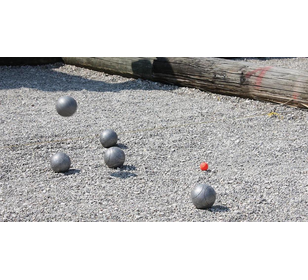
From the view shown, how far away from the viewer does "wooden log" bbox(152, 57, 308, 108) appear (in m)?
8.73

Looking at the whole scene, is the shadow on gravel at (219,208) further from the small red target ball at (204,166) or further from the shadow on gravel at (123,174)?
the shadow on gravel at (123,174)

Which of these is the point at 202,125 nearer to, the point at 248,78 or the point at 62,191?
the point at 248,78

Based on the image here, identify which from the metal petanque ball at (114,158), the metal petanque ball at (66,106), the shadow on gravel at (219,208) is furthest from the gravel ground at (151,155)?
the metal petanque ball at (66,106)

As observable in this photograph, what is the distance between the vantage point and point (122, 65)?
37.3 ft

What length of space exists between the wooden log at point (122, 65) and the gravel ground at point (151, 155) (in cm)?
66

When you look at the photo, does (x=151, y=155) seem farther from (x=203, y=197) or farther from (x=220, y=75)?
(x=220, y=75)

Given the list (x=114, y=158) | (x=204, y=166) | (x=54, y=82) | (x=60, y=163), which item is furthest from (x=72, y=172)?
(x=54, y=82)

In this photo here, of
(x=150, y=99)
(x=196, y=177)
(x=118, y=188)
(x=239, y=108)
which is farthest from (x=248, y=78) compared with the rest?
(x=118, y=188)

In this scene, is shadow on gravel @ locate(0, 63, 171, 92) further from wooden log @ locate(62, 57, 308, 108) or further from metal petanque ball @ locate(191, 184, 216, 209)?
metal petanque ball @ locate(191, 184, 216, 209)

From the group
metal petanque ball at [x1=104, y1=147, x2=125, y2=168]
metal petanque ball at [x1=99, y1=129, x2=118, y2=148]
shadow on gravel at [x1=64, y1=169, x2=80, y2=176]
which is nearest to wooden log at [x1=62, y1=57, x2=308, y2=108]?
Answer: metal petanque ball at [x1=99, y1=129, x2=118, y2=148]

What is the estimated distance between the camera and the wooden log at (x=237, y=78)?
873 centimetres

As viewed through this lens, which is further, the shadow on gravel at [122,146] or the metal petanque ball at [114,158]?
the shadow on gravel at [122,146]

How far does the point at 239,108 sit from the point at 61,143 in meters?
3.66

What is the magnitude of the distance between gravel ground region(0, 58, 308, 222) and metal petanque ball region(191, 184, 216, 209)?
0.09 metres
